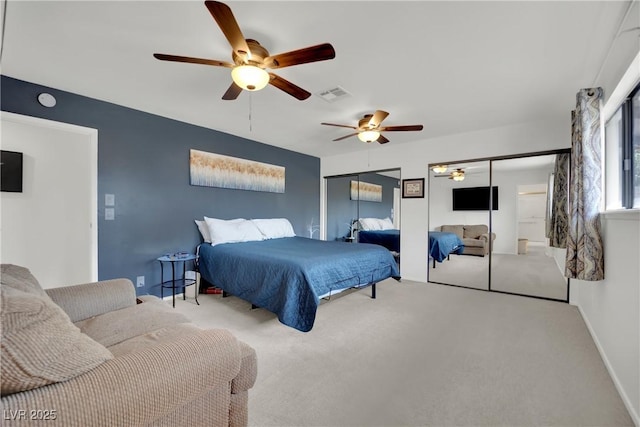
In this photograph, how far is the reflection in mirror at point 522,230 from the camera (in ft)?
13.0

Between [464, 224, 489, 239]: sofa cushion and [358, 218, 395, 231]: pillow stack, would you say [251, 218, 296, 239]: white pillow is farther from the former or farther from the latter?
[464, 224, 489, 239]: sofa cushion

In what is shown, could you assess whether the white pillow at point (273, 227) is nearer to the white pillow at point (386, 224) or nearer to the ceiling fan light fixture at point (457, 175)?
the white pillow at point (386, 224)

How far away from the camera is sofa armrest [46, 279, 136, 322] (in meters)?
1.71

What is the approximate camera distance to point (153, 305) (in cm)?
192

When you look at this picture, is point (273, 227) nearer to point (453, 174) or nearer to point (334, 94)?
point (334, 94)

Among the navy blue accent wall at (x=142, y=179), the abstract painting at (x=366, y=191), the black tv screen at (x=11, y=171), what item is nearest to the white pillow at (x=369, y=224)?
the abstract painting at (x=366, y=191)

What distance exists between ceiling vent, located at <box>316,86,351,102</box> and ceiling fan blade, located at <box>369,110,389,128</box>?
392 mm

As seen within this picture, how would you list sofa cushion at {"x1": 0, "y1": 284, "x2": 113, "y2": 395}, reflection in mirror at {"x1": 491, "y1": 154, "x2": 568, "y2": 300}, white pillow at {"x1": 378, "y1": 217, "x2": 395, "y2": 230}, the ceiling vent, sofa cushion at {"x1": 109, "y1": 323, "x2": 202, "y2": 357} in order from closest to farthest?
1. sofa cushion at {"x1": 0, "y1": 284, "x2": 113, "y2": 395}
2. sofa cushion at {"x1": 109, "y1": 323, "x2": 202, "y2": 357}
3. the ceiling vent
4. reflection in mirror at {"x1": 491, "y1": 154, "x2": 568, "y2": 300}
5. white pillow at {"x1": 378, "y1": 217, "x2": 395, "y2": 230}

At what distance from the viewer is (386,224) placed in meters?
5.16

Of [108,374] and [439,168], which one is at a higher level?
[439,168]

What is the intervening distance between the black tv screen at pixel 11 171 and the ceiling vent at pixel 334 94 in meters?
3.66

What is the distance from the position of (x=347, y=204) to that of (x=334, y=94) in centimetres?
310

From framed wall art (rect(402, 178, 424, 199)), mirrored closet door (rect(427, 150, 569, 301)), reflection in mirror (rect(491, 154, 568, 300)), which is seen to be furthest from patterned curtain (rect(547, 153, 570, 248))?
framed wall art (rect(402, 178, 424, 199))

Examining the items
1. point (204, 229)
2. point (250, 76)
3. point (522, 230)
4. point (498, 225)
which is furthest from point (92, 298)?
point (522, 230)
